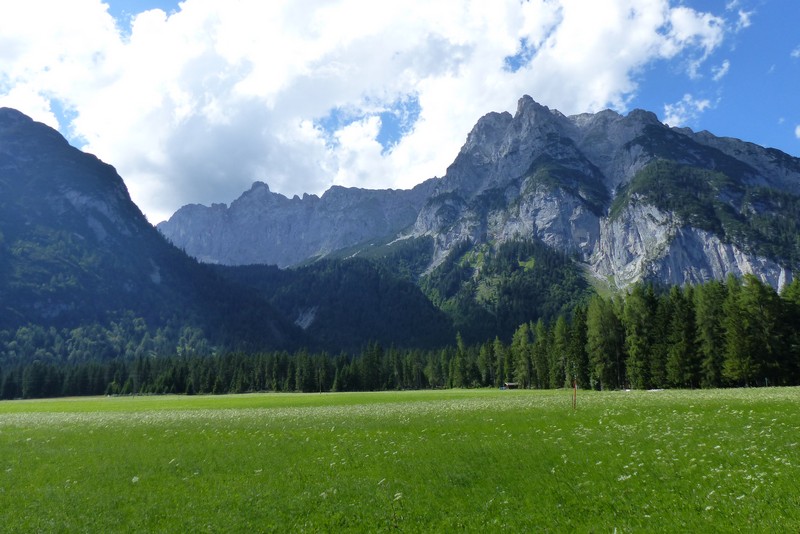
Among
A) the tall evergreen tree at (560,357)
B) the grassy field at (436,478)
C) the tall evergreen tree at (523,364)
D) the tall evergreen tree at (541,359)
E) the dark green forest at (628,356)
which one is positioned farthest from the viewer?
the tall evergreen tree at (523,364)

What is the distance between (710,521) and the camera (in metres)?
12.5

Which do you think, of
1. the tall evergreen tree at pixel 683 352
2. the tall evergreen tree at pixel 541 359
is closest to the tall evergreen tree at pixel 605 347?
the tall evergreen tree at pixel 683 352


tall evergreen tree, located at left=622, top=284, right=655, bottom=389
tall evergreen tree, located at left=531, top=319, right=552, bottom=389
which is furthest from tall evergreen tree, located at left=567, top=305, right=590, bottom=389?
tall evergreen tree, located at left=531, top=319, right=552, bottom=389

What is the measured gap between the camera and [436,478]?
18469 mm

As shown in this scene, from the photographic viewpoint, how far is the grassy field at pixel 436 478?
549 inches

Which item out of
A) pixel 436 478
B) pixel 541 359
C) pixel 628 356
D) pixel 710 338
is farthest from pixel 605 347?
pixel 436 478

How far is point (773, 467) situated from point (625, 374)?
8408cm

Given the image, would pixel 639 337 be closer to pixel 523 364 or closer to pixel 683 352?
pixel 683 352

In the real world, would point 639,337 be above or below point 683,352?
above

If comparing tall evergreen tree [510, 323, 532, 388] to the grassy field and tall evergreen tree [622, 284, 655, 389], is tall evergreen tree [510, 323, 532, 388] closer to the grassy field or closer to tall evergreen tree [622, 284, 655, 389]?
tall evergreen tree [622, 284, 655, 389]

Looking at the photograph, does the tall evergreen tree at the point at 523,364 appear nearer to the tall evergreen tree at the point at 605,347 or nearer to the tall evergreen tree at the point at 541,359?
the tall evergreen tree at the point at 541,359

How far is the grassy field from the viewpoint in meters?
13.9

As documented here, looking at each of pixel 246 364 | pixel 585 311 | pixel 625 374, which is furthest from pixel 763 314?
pixel 246 364

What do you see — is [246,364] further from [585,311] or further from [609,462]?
[609,462]
